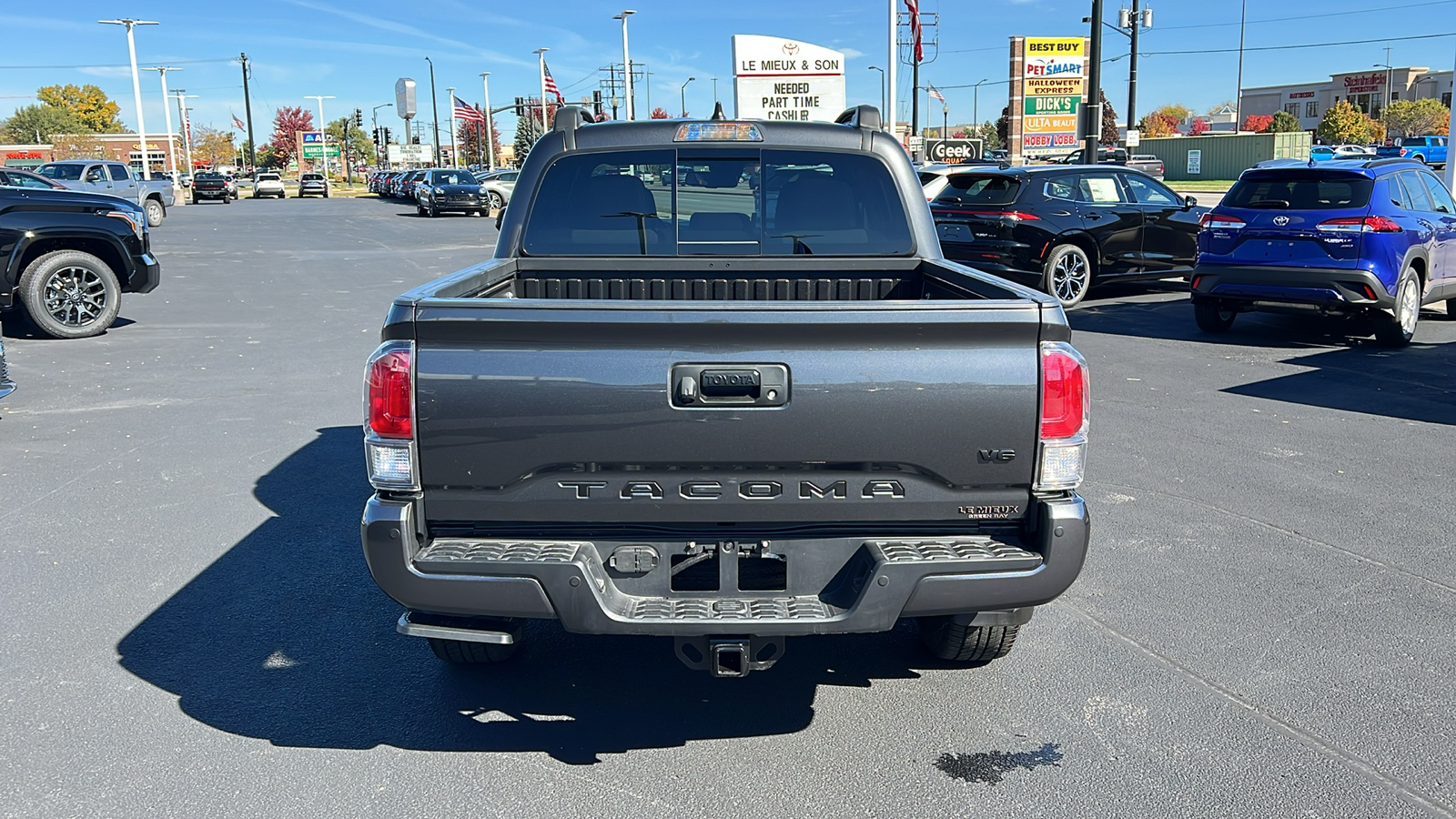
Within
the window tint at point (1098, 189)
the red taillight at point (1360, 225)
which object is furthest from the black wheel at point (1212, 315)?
the window tint at point (1098, 189)

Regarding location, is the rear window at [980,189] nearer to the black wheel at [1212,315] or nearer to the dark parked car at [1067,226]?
the dark parked car at [1067,226]

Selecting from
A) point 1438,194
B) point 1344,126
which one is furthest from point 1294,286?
point 1344,126

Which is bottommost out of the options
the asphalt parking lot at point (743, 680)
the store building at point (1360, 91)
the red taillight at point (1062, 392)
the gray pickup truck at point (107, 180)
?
the asphalt parking lot at point (743, 680)

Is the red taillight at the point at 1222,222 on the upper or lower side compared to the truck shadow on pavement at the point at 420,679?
upper

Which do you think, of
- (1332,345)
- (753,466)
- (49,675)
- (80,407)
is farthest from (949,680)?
(1332,345)

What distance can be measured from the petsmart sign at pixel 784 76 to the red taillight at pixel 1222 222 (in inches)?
748

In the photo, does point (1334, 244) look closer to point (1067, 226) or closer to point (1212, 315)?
point (1212, 315)

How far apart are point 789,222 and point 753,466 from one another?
1895 mm

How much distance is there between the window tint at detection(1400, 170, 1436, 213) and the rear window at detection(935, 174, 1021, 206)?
4202 millimetres

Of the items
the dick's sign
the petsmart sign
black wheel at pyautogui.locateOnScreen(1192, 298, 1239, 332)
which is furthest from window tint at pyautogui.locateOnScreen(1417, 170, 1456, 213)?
the petsmart sign

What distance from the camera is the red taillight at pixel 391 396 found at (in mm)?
3189

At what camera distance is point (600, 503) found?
10.8 ft

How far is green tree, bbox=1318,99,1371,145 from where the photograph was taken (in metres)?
74.9

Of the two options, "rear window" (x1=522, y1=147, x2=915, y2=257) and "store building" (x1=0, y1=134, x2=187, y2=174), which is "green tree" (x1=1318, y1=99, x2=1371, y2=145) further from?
"store building" (x1=0, y1=134, x2=187, y2=174)
